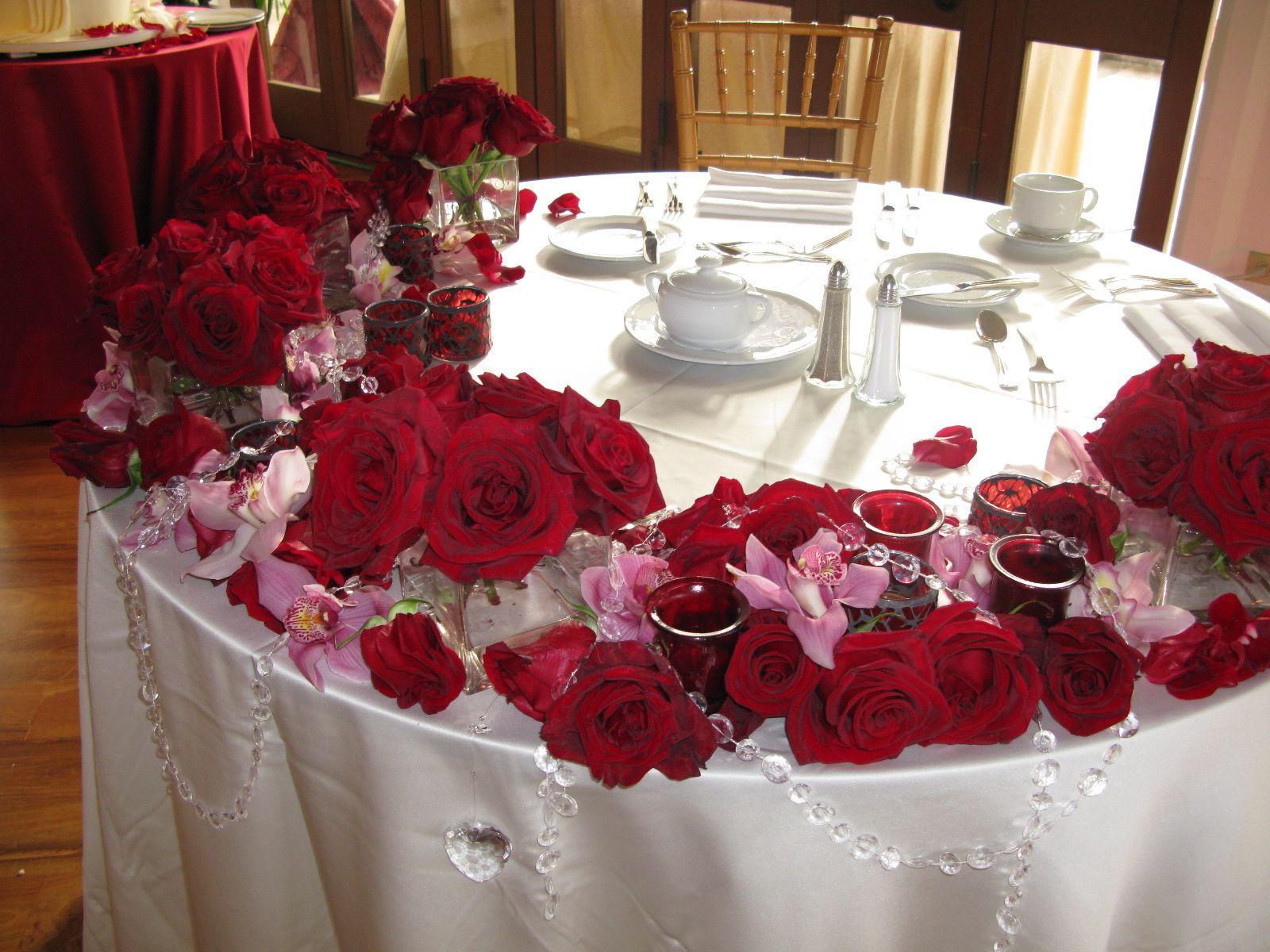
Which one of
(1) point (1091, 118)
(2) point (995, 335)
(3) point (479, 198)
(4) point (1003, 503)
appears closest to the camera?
(4) point (1003, 503)

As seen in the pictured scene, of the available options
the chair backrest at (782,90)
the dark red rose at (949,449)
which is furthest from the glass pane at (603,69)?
the dark red rose at (949,449)

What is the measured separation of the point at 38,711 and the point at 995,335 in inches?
68.8

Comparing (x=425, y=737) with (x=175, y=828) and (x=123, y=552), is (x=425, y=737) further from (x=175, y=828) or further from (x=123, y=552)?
(x=175, y=828)

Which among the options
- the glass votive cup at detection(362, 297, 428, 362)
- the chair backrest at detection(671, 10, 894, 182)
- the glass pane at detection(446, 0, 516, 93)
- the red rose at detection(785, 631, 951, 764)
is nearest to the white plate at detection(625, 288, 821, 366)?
the glass votive cup at detection(362, 297, 428, 362)

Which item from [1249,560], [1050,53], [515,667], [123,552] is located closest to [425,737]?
[515,667]

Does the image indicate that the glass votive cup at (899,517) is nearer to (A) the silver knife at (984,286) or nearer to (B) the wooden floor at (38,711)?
(A) the silver knife at (984,286)

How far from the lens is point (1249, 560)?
80cm

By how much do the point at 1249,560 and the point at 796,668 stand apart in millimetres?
388

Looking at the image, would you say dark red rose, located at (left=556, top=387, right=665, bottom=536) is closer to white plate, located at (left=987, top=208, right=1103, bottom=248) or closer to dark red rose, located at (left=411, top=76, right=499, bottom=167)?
dark red rose, located at (left=411, top=76, right=499, bottom=167)

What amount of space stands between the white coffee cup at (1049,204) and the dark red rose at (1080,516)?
2.62 ft

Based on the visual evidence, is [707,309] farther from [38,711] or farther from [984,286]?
[38,711]

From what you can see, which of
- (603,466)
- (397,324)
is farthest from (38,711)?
(603,466)

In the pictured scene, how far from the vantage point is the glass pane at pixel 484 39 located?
3.86m

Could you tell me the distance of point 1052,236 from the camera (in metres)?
1.51
